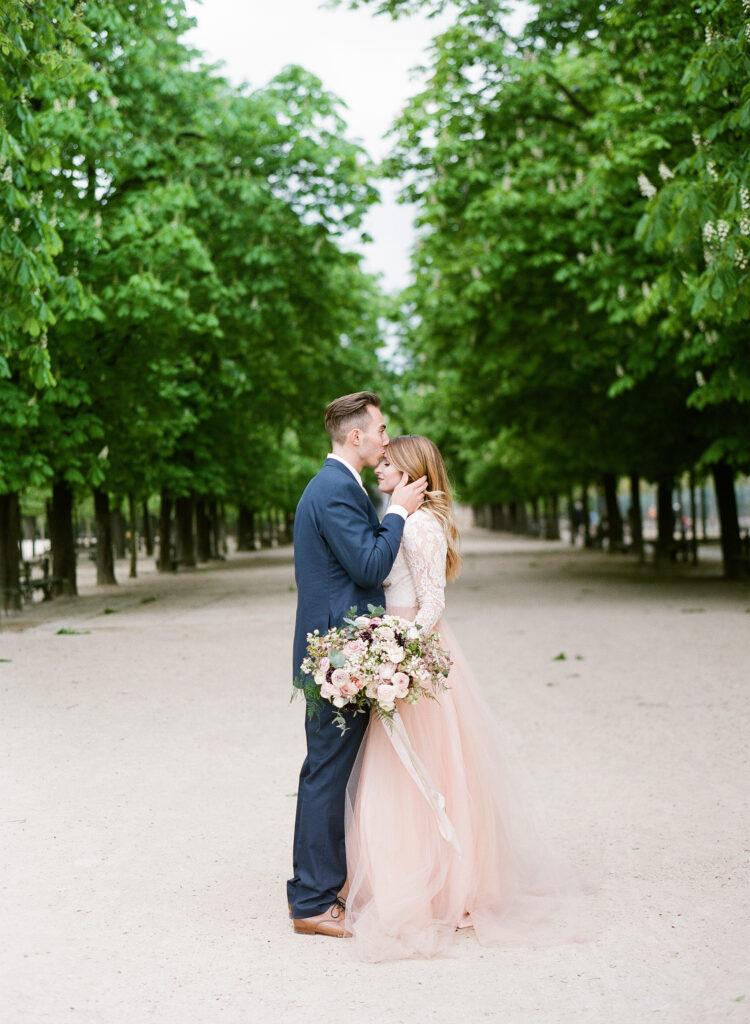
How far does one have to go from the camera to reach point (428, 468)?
5.36m

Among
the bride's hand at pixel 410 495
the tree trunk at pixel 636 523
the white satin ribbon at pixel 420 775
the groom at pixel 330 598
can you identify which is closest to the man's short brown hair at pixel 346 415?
the groom at pixel 330 598

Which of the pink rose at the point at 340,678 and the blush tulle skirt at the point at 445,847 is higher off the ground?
the pink rose at the point at 340,678

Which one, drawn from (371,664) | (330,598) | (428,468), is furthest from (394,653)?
(428,468)

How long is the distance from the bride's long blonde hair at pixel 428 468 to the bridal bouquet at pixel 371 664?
0.50 meters

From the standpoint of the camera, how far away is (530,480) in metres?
50.6

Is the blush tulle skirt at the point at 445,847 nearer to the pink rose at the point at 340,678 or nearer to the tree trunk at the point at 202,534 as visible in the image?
the pink rose at the point at 340,678

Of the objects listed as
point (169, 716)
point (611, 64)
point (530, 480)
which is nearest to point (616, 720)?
point (169, 716)

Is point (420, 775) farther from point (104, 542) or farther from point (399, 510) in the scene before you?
point (104, 542)

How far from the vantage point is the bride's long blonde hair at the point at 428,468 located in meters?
5.35

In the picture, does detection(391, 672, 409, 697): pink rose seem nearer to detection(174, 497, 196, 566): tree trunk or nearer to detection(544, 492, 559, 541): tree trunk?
detection(174, 497, 196, 566): tree trunk

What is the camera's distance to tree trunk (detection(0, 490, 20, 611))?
846 inches

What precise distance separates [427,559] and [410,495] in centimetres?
29

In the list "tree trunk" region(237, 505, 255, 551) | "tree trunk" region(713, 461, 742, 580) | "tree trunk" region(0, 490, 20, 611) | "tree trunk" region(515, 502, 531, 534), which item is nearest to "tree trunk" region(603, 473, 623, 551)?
"tree trunk" region(713, 461, 742, 580)

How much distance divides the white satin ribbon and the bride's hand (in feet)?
2.82
